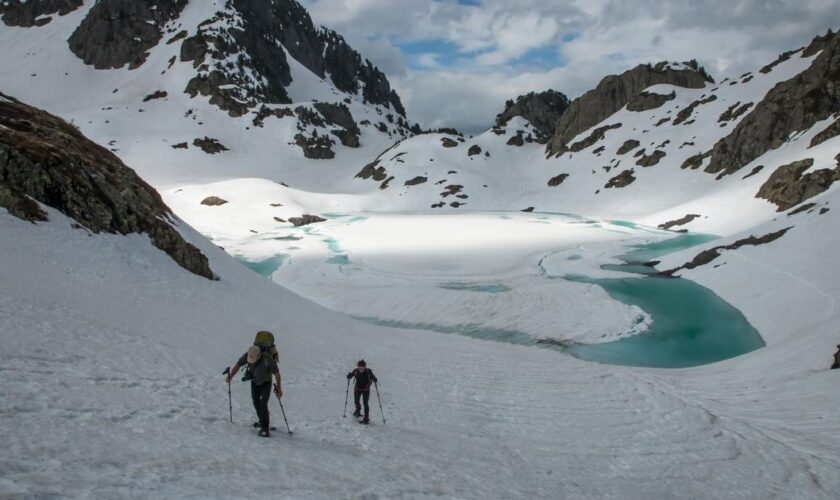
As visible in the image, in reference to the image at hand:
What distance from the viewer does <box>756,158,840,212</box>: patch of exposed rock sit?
1989 inches

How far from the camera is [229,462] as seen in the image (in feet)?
24.8

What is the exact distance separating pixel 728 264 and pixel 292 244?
43.6 m

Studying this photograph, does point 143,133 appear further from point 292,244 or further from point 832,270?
point 832,270

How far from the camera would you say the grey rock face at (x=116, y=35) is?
189625 mm

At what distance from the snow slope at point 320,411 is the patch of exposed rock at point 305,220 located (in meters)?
61.9

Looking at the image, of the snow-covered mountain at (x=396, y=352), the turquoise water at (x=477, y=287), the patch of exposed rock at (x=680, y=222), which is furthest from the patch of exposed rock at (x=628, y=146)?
the turquoise water at (x=477, y=287)

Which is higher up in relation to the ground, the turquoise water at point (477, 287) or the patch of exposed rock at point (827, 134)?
the patch of exposed rock at point (827, 134)

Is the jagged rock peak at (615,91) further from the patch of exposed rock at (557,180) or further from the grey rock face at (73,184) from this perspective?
the grey rock face at (73,184)

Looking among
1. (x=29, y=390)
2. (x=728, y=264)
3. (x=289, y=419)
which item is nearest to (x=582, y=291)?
(x=728, y=264)

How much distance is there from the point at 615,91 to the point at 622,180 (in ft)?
169

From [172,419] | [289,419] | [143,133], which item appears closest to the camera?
[172,419]

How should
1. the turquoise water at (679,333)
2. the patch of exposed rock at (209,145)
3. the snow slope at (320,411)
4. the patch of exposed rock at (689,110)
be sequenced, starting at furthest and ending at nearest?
1. the patch of exposed rock at (209,145)
2. the patch of exposed rock at (689,110)
3. the turquoise water at (679,333)
4. the snow slope at (320,411)

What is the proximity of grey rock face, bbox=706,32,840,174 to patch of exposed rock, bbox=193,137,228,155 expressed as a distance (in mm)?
125977

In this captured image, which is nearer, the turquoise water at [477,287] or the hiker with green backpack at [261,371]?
the hiker with green backpack at [261,371]
